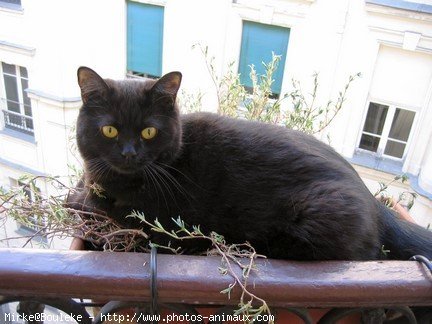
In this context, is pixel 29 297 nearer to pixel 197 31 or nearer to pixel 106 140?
pixel 106 140

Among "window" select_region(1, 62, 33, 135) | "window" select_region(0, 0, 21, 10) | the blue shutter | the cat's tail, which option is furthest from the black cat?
"window" select_region(1, 62, 33, 135)

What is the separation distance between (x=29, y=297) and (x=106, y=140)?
363mm

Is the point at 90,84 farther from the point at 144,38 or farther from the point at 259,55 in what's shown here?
the point at 144,38

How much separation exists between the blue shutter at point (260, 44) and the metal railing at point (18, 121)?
2.17 metres

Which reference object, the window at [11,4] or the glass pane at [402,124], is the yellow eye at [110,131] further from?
the window at [11,4]

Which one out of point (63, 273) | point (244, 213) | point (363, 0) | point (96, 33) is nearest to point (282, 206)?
point (244, 213)

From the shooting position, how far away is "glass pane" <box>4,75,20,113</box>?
11.8ft

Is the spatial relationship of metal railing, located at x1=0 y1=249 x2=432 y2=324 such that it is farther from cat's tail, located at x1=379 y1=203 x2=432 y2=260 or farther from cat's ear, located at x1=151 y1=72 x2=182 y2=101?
cat's ear, located at x1=151 y1=72 x2=182 y2=101

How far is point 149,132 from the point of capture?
814 millimetres

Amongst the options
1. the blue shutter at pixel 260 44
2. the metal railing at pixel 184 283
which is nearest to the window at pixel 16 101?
the blue shutter at pixel 260 44

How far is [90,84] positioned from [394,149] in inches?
113

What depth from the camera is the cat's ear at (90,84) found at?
764 millimetres

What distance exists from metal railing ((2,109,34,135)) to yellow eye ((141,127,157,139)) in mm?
3313

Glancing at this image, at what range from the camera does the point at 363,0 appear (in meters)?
2.72
